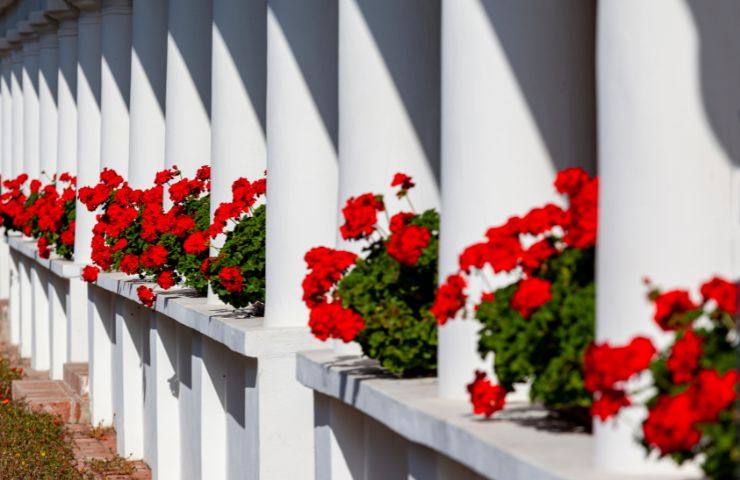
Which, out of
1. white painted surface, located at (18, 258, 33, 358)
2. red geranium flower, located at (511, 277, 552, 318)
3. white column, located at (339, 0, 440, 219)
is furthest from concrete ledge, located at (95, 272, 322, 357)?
white painted surface, located at (18, 258, 33, 358)

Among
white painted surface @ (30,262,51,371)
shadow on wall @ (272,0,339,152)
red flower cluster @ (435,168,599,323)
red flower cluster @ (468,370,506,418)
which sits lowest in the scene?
white painted surface @ (30,262,51,371)

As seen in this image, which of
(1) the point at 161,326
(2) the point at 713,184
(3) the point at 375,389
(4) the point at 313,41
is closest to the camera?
(2) the point at 713,184

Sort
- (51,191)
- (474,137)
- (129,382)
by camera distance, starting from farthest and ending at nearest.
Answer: (51,191) → (129,382) → (474,137)

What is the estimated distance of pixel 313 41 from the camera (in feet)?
28.9

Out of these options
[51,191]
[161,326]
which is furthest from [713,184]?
[51,191]

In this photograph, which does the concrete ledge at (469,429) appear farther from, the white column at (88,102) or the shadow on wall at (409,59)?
the white column at (88,102)

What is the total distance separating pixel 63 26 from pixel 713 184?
49.1 ft

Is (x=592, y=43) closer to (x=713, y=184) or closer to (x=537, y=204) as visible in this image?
(x=537, y=204)

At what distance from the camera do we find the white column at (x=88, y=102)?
16750 millimetres

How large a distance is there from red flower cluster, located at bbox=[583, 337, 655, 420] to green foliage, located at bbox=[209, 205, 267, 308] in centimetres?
575

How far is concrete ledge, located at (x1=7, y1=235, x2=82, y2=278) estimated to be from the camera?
53.9 feet

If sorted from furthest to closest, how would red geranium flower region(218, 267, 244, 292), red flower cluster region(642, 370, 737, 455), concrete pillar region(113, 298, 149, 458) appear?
concrete pillar region(113, 298, 149, 458) → red geranium flower region(218, 267, 244, 292) → red flower cluster region(642, 370, 737, 455)

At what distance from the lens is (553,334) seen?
16.1 ft

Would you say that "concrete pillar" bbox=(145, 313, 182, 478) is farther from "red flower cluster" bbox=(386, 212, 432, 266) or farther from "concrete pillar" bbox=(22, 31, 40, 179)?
"concrete pillar" bbox=(22, 31, 40, 179)
